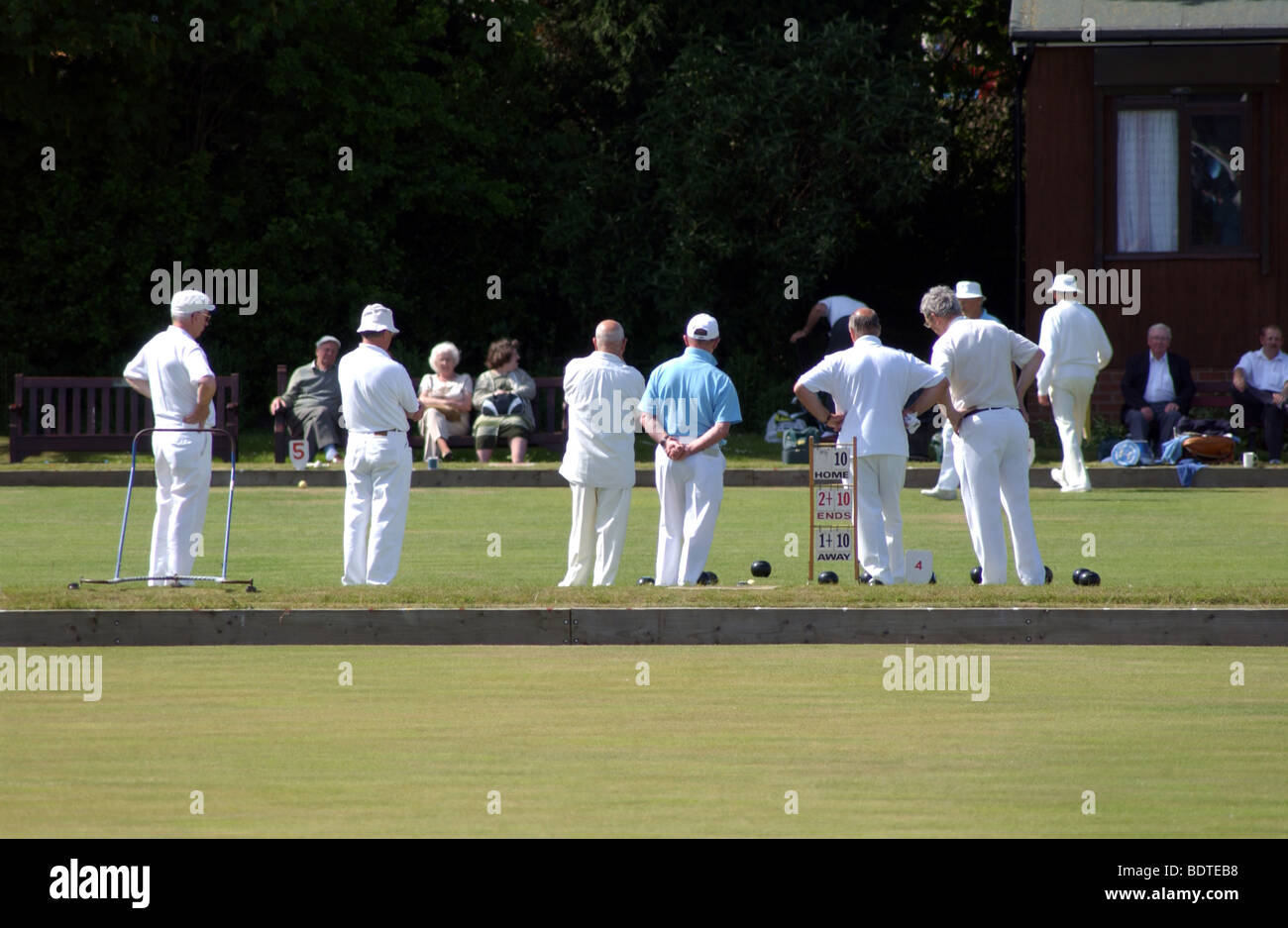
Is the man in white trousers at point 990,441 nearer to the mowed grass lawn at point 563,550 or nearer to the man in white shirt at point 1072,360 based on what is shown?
the mowed grass lawn at point 563,550

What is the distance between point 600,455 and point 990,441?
210 cm

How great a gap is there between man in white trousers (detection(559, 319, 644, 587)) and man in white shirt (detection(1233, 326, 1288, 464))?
9.76 m

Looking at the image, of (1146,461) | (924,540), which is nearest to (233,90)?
(1146,461)

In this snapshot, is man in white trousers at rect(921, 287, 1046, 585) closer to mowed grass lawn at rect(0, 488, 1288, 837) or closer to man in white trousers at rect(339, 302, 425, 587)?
mowed grass lawn at rect(0, 488, 1288, 837)

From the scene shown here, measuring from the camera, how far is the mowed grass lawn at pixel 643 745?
5.78m

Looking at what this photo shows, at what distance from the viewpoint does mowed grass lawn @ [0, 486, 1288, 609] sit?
9.48 meters

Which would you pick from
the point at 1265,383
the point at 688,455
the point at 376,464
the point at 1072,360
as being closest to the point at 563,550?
the point at 376,464

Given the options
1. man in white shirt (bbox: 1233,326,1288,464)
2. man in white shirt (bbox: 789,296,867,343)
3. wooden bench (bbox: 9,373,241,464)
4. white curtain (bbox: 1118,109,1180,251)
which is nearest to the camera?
man in white shirt (bbox: 1233,326,1288,464)

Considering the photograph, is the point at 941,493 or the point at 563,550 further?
the point at 941,493

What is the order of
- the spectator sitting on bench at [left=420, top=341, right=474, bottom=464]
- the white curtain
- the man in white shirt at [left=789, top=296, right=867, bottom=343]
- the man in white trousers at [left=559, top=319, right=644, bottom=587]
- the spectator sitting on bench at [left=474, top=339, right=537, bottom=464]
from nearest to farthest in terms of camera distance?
the man in white trousers at [left=559, top=319, right=644, bottom=587] < the spectator sitting on bench at [left=420, top=341, right=474, bottom=464] < the spectator sitting on bench at [left=474, top=339, right=537, bottom=464] < the man in white shirt at [left=789, top=296, right=867, bottom=343] < the white curtain

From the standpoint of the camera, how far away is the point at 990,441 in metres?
10.4

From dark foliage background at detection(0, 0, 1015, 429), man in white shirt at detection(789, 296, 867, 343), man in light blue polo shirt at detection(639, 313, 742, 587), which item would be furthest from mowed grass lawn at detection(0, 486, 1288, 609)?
dark foliage background at detection(0, 0, 1015, 429)

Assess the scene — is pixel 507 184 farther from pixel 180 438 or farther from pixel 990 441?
pixel 990 441

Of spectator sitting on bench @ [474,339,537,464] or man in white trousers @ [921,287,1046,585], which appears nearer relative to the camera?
man in white trousers @ [921,287,1046,585]
